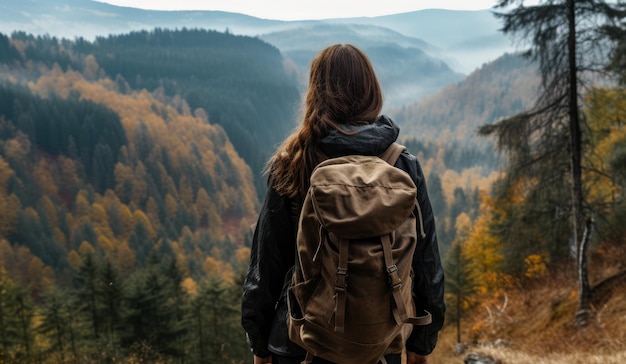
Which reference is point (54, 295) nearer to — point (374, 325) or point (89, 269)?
point (89, 269)

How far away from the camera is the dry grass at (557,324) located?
6.01m

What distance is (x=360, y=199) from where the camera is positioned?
65.1 inches

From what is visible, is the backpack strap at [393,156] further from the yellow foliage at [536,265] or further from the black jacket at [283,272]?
the yellow foliage at [536,265]

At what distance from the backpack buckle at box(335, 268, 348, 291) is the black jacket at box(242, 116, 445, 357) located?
41 cm

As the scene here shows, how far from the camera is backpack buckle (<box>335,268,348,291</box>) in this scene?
1.65m

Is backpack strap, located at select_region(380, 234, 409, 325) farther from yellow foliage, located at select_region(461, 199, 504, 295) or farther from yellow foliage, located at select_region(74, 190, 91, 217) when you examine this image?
yellow foliage, located at select_region(74, 190, 91, 217)

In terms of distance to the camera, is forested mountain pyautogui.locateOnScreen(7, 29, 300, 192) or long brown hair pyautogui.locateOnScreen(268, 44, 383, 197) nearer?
long brown hair pyautogui.locateOnScreen(268, 44, 383, 197)

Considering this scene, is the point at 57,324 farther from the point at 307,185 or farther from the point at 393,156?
the point at 393,156

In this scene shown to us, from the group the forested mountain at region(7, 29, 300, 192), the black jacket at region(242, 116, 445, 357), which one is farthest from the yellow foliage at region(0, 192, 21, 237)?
the black jacket at region(242, 116, 445, 357)

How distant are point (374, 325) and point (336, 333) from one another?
143mm

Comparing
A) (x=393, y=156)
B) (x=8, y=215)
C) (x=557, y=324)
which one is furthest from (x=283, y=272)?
(x=8, y=215)

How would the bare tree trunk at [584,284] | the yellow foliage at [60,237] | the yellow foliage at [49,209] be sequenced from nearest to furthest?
the bare tree trunk at [584,284] < the yellow foliage at [60,237] < the yellow foliage at [49,209]

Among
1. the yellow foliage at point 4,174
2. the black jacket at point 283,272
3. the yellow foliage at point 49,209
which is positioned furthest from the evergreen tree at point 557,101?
the yellow foliage at point 4,174

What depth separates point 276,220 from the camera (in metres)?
1.99
